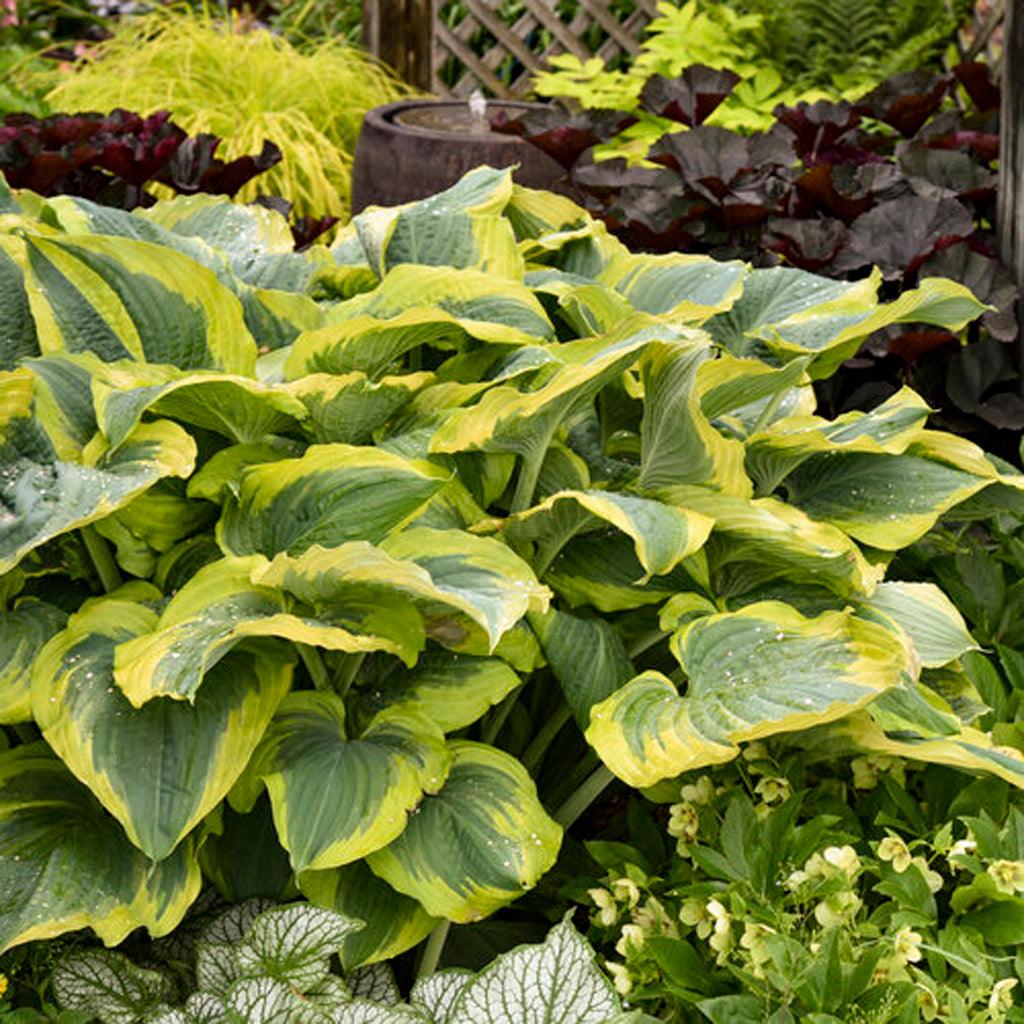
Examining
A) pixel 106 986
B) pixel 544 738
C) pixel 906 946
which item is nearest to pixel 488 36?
pixel 544 738

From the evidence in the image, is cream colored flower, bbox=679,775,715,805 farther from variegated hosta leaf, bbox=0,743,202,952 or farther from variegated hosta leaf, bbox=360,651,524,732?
variegated hosta leaf, bbox=0,743,202,952

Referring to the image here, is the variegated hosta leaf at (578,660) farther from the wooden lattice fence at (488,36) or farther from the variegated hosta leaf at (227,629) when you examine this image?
the wooden lattice fence at (488,36)

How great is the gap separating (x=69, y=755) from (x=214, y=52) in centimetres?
421

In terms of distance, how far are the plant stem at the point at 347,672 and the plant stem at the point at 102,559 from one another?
0.28 m

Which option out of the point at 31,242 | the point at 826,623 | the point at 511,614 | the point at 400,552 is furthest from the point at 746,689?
the point at 31,242

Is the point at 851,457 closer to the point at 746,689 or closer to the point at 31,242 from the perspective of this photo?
the point at 746,689

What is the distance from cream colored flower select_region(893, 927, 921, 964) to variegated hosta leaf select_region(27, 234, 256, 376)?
3.05 feet

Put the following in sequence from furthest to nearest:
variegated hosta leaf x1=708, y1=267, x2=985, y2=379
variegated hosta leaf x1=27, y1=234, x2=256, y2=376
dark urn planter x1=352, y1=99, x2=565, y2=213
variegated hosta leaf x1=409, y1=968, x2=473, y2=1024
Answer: dark urn planter x1=352, y1=99, x2=565, y2=213 < variegated hosta leaf x1=708, y1=267, x2=985, y2=379 < variegated hosta leaf x1=27, y1=234, x2=256, y2=376 < variegated hosta leaf x1=409, y1=968, x2=473, y2=1024

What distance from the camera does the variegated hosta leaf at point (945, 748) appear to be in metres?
1.60

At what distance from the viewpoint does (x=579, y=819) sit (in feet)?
6.66

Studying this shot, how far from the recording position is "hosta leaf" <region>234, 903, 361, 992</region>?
1533 millimetres

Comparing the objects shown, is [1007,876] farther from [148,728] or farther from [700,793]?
[148,728]

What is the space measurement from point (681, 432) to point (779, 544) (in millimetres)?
156

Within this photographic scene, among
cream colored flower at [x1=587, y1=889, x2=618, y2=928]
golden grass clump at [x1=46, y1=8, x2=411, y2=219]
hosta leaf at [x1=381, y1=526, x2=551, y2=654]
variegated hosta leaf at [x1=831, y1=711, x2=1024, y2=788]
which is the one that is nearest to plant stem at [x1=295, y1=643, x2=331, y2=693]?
hosta leaf at [x1=381, y1=526, x2=551, y2=654]
